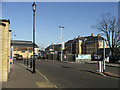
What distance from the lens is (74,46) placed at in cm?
11962

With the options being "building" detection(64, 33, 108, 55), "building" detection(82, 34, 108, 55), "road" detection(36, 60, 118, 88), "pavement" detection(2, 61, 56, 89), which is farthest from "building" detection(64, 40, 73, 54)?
"pavement" detection(2, 61, 56, 89)

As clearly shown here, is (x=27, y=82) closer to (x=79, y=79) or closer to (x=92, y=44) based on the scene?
(x=79, y=79)

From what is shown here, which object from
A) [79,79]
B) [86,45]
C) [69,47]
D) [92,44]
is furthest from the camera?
[69,47]

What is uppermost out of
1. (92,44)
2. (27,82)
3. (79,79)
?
(92,44)

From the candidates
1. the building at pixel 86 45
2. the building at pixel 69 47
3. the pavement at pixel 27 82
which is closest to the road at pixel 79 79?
the pavement at pixel 27 82

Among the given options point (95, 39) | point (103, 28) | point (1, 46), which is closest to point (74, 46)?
point (95, 39)

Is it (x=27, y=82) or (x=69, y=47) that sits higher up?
(x=69, y=47)

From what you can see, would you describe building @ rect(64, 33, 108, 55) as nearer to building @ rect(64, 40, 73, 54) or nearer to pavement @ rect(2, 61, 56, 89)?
building @ rect(64, 40, 73, 54)

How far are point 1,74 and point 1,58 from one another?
101cm

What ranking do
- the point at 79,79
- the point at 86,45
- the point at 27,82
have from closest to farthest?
the point at 27,82 → the point at 79,79 → the point at 86,45

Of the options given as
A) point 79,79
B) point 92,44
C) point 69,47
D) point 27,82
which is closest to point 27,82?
point 27,82

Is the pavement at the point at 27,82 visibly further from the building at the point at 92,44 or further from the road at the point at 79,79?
the building at the point at 92,44

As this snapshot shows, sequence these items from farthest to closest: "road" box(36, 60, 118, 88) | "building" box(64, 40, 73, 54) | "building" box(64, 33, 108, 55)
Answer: "building" box(64, 40, 73, 54)
"building" box(64, 33, 108, 55)
"road" box(36, 60, 118, 88)

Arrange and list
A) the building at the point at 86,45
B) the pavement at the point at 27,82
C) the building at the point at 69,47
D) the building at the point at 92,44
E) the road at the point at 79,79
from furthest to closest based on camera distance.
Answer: the building at the point at 69,47
the building at the point at 86,45
the building at the point at 92,44
the road at the point at 79,79
the pavement at the point at 27,82
